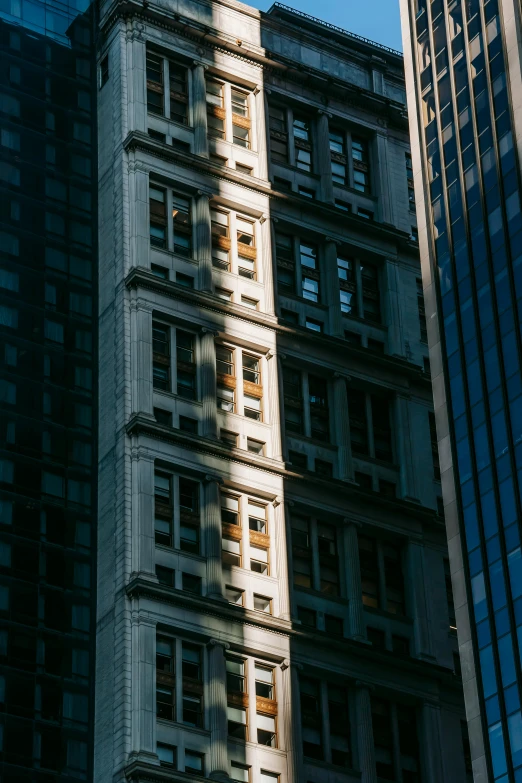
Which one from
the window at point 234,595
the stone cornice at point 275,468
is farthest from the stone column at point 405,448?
the window at point 234,595

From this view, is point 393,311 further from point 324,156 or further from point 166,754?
point 166,754

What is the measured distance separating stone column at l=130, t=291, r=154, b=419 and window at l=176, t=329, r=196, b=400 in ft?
6.61

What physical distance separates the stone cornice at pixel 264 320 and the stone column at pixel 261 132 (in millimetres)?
10759

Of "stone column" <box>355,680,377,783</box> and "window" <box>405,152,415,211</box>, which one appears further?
"window" <box>405,152,415,211</box>

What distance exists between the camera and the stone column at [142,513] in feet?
316

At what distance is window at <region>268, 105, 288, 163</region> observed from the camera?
118500 millimetres

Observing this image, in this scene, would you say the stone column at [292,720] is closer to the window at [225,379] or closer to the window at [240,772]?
the window at [240,772]

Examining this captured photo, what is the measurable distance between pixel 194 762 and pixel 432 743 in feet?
51.1

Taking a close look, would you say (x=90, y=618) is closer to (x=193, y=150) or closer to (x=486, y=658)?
(x=486, y=658)

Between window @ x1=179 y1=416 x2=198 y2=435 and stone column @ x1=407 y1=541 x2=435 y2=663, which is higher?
window @ x1=179 y1=416 x2=198 y2=435

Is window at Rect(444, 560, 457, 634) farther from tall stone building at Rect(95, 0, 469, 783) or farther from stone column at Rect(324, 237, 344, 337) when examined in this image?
stone column at Rect(324, 237, 344, 337)

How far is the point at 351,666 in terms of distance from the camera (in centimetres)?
10175

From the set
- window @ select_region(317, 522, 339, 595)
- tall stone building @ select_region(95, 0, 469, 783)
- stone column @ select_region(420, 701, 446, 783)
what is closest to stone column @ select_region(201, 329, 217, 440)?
tall stone building @ select_region(95, 0, 469, 783)

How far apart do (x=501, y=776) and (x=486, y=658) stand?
19.7ft
